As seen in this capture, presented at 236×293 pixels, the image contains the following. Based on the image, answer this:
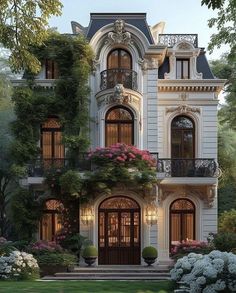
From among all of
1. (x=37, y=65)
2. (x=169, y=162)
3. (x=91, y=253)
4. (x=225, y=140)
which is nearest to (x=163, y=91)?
(x=169, y=162)

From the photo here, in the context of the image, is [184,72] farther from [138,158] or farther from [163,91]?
[138,158]

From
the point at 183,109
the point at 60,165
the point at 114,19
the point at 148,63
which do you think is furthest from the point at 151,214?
the point at 114,19

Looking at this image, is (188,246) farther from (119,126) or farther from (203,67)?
(203,67)

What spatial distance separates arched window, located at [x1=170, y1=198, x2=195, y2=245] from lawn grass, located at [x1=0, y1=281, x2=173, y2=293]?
21.7ft

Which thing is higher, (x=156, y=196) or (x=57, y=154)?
(x=57, y=154)

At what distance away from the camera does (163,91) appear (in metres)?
26.1

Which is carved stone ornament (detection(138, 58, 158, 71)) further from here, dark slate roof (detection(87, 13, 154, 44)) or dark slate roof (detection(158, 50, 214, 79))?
dark slate roof (detection(87, 13, 154, 44))

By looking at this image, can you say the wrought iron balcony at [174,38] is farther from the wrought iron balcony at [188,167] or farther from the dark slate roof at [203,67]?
the wrought iron balcony at [188,167]

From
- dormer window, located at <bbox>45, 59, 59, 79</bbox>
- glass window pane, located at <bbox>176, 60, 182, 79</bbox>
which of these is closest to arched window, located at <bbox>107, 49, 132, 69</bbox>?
glass window pane, located at <bbox>176, 60, 182, 79</bbox>

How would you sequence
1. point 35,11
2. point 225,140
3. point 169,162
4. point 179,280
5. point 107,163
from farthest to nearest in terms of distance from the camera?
point 225,140
point 169,162
point 107,163
point 179,280
point 35,11

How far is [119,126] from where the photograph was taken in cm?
2531

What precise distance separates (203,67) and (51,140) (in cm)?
740

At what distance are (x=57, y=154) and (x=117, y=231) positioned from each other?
409cm

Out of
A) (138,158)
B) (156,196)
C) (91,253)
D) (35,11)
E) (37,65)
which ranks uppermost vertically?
(35,11)
